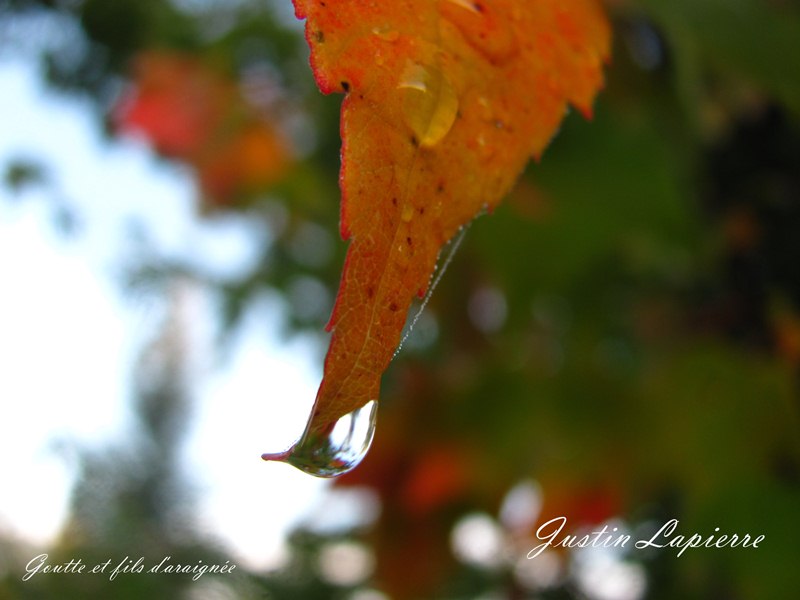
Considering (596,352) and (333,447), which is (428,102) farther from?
(596,352)

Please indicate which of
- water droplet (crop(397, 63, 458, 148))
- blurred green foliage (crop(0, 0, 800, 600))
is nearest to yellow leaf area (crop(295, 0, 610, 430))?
water droplet (crop(397, 63, 458, 148))

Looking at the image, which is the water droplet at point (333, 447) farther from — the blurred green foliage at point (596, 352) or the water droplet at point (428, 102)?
the blurred green foliage at point (596, 352)

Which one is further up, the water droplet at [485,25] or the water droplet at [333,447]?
the water droplet at [485,25]

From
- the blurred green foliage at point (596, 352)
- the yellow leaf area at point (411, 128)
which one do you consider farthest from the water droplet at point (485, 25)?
the blurred green foliage at point (596, 352)

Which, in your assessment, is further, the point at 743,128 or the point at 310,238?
Result: the point at 310,238

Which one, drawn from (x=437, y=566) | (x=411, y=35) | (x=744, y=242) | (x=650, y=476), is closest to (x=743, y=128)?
(x=744, y=242)

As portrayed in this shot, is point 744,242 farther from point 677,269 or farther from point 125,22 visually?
point 125,22
